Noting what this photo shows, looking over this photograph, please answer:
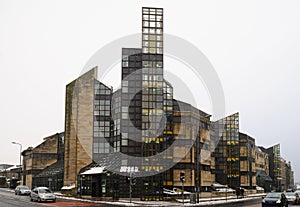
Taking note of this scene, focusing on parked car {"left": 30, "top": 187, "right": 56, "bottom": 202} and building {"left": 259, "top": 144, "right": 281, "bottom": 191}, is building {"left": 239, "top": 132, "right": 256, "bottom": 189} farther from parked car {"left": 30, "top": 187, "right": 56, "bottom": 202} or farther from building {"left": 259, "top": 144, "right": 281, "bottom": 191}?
parked car {"left": 30, "top": 187, "right": 56, "bottom": 202}

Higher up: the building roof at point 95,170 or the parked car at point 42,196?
the building roof at point 95,170

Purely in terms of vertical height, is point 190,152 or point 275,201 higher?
point 190,152

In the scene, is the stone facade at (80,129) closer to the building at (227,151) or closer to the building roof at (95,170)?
the building roof at (95,170)

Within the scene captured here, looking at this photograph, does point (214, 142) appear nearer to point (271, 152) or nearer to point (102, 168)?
point (102, 168)

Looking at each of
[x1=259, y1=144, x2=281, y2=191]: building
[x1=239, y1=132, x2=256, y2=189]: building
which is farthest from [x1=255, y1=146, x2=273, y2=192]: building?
[x1=259, y1=144, x2=281, y2=191]: building

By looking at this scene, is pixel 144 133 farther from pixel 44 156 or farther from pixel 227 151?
pixel 44 156

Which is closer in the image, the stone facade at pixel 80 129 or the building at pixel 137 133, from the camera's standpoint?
the building at pixel 137 133

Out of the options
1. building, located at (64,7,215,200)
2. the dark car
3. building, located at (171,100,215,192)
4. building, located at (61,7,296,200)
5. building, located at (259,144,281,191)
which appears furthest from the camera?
building, located at (259,144,281,191)

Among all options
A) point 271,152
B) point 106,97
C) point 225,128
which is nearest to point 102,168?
point 106,97

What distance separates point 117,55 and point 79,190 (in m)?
20.3

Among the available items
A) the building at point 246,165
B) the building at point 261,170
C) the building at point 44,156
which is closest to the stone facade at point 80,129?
the building at point 44,156

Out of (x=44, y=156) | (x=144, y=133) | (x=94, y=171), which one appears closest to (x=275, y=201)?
(x=144, y=133)

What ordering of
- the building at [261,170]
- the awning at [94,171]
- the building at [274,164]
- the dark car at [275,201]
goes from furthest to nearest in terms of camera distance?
the building at [274,164] < the building at [261,170] < the awning at [94,171] < the dark car at [275,201]

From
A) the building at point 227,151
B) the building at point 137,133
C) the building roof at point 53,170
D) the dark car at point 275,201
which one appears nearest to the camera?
the dark car at point 275,201
